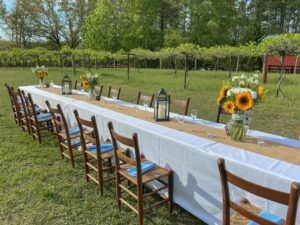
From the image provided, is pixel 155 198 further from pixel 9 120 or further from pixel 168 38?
pixel 168 38

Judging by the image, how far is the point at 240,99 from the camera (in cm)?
219

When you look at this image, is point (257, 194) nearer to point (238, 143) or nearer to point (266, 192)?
point (266, 192)

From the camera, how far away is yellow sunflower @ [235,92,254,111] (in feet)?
7.12

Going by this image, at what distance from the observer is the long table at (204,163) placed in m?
1.80

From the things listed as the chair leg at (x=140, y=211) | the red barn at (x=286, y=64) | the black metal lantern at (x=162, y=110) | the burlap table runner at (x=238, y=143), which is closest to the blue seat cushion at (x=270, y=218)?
the burlap table runner at (x=238, y=143)

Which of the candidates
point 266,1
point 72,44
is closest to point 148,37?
point 72,44

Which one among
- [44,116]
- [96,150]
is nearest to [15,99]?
[44,116]

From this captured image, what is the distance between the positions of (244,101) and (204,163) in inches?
25.5

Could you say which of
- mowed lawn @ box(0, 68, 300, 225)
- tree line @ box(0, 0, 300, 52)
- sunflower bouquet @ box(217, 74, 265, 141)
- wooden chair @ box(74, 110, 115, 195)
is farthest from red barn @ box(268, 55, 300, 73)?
wooden chair @ box(74, 110, 115, 195)

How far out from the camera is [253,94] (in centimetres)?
220

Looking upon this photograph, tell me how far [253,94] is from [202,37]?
28606mm

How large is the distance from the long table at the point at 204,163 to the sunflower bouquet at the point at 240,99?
217 mm

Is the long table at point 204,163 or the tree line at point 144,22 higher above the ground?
the tree line at point 144,22

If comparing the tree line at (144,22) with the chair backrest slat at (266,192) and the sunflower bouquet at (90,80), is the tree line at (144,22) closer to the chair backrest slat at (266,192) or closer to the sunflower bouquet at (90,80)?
the sunflower bouquet at (90,80)
